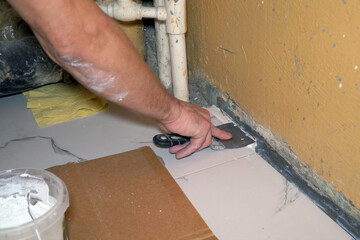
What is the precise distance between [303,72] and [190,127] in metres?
0.31

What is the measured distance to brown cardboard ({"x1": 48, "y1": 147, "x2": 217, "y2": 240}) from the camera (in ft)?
2.68

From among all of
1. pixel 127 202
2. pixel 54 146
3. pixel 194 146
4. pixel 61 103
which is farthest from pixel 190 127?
pixel 61 103

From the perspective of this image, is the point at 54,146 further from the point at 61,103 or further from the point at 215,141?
the point at 215,141

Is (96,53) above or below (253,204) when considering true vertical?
above

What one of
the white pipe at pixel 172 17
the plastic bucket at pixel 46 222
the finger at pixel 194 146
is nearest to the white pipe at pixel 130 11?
the white pipe at pixel 172 17

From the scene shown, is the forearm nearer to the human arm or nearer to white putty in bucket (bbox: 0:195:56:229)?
the human arm

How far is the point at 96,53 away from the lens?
2.36 feet

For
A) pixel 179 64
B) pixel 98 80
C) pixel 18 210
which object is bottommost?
pixel 18 210

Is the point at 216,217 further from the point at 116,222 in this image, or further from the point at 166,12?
the point at 166,12

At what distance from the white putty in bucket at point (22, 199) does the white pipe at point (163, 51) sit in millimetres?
729

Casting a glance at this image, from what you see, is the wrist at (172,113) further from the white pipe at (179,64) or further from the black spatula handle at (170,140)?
the white pipe at (179,64)

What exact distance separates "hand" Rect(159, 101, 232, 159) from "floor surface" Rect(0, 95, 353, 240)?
4 cm

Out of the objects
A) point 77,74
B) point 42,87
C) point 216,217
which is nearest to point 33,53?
point 42,87

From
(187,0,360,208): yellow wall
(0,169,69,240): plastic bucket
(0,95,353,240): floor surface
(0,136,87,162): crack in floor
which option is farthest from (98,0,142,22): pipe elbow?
(0,169,69,240): plastic bucket
